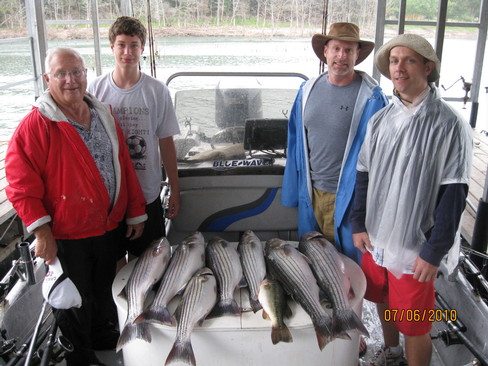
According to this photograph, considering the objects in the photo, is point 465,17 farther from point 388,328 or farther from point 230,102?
point 388,328

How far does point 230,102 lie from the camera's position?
3191mm

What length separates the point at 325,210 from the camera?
2.79 meters

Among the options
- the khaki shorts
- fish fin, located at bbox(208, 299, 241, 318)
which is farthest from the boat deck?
fish fin, located at bbox(208, 299, 241, 318)

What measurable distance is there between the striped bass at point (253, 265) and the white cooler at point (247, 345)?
3.9 inches

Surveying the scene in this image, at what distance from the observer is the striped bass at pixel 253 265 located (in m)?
2.19

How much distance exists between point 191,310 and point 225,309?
17cm

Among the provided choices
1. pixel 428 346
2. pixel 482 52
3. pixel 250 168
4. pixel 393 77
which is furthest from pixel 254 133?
pixel 482 52

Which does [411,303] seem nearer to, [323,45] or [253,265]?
[253,265]

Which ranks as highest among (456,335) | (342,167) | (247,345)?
(342,167)

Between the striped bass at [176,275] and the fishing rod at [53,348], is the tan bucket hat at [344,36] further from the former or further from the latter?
the fishing rod at [53,348]

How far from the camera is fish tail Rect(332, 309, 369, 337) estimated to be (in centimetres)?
197

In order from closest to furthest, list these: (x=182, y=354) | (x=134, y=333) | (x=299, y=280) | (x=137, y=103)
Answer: (x=182, y=354), (x=134, y=333), (x=299, y=280), (x=137, y=103)

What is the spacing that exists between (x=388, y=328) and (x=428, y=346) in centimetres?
31

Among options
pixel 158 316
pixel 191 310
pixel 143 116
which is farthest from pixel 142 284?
pixel 143 116
